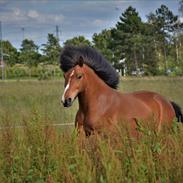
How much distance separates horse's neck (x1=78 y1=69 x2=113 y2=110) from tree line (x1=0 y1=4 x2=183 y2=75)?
210ft

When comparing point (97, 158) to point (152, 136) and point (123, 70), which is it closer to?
point (152, 136)

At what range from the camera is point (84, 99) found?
7.70m

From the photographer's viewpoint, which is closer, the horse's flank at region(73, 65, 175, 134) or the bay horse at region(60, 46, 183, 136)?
the horse's flank at region(73, 65, 175, 134)

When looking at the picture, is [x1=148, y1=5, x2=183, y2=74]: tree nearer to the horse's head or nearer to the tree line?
the tree line

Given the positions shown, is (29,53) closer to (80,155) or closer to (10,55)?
(10,55)

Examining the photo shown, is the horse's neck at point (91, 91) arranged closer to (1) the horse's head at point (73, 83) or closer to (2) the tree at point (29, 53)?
(1) the horse's head at point (73, 83)

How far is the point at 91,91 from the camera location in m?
7.77

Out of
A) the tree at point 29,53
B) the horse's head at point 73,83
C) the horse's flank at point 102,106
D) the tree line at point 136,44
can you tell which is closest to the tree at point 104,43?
the tree line at point 136,44

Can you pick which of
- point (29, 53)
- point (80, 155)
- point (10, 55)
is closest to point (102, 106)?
point (80, 155)

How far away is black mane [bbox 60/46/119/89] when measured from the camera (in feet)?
26.2

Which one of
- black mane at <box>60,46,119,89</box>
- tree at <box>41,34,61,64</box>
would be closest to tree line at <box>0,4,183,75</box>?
tree at <box>41,34,61,64</box>

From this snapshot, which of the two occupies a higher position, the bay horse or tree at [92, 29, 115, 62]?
tree at [92, 29, 115, 62]

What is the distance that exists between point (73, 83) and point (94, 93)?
382 millimetres

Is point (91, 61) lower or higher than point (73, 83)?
higher
